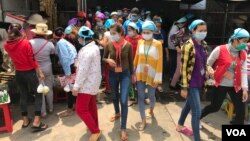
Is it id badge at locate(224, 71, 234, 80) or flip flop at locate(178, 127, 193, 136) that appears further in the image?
flip flop at locate(178, 127, 193, 136)

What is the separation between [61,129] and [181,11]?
625 centimetres

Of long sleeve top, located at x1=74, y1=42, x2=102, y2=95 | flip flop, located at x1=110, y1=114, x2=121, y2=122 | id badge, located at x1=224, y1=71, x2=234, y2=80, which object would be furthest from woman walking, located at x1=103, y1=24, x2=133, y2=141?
id badge, located at x1=224, y1=71, x2=234, y2=80

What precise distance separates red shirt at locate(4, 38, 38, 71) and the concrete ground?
1095mm

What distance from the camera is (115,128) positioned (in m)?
4.99

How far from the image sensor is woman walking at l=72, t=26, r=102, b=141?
13.5ft

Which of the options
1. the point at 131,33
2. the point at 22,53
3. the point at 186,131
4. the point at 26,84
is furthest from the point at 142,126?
the point at 22,53

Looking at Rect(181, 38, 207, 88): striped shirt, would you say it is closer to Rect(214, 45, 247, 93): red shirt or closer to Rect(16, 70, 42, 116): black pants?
Rect(214, 45, 247, 93): red shirt

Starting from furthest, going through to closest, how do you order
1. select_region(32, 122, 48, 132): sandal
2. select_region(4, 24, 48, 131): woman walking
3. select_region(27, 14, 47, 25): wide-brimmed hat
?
1. select_region(27, 14, 47, 25): wide-brimmed hat
2. select_region(32, 122, 48, 132): sandal
3. select_region(4, 24, 48, 131): woman walking

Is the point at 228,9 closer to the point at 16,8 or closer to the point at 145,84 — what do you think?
the point at 145,84

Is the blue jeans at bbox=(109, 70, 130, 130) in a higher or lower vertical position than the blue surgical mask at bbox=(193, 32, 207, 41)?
lower

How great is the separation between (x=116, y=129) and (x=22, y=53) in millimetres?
1997

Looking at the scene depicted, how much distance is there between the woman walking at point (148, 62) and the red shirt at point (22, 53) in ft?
5.64

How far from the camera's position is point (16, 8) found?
8.30 m

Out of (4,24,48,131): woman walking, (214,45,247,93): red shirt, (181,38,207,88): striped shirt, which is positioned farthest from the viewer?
(4,24,48,131): woman walking
